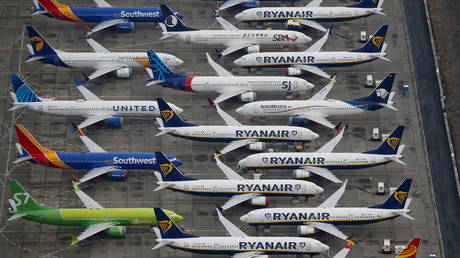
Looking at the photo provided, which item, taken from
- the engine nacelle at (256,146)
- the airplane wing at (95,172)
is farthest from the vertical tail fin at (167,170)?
the engine nacelle at (256,146)

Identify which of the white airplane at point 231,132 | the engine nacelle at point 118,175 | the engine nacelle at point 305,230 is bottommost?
the engine nacelle at point 305,230

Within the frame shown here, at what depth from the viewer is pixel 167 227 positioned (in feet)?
562

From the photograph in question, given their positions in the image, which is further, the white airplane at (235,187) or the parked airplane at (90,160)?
the parked airplane at (90,160)

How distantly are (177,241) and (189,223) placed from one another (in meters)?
8.55

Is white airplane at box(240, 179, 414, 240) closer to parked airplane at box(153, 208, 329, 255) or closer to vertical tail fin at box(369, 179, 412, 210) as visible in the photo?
vertical tail fin at box(369, 179, 412, 210)

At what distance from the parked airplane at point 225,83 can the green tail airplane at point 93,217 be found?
2833cm

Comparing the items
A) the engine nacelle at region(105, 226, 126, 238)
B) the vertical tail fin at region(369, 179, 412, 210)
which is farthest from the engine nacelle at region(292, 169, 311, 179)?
the engine nacelle at region(105, 226, 126, 238)

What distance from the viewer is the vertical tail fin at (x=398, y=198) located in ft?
578

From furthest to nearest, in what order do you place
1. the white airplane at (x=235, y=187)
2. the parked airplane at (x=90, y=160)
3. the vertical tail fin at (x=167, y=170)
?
1. the parked airplane at (x=90, y=160)
2. the white airplane at (x=235, y=187)
3. the vertical tail fin at (x=167, y=170)

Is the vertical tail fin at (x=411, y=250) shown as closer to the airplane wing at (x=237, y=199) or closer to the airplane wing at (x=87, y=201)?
the airplane wing at (x=237, y=199)

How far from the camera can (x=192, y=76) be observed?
19888 cm

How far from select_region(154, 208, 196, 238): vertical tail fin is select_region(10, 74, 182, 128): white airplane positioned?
28.0 metres

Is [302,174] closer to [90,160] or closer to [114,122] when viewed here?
[114,122]

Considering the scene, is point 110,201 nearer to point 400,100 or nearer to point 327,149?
point 327,149
